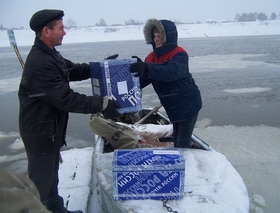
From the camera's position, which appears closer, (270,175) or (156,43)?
(156,43)

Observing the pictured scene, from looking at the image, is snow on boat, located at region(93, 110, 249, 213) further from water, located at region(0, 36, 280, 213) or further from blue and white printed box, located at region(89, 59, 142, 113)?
water, located at region(0, 36, 280, 213)

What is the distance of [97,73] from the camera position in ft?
8.89

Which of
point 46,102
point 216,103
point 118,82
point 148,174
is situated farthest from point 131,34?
point 148,174

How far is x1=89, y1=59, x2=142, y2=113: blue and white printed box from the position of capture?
103 inches

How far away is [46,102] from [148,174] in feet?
3.27

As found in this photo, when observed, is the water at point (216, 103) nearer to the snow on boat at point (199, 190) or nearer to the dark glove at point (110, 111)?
the snow on boat at point (199, 190)

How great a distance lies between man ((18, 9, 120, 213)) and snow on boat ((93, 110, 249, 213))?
0.52m

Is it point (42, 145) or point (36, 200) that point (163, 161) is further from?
point (36, 200)

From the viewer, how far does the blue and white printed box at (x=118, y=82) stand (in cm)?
261

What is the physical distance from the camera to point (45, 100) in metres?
2.16

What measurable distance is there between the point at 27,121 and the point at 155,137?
2.14 meters

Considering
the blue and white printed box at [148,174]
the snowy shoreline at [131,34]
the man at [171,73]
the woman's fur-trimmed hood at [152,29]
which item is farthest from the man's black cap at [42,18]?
the snowy shoreline at [131,34]

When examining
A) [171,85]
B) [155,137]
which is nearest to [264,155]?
[155,137]

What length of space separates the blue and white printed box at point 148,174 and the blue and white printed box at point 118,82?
28.6 inches
